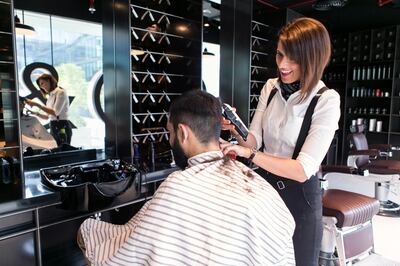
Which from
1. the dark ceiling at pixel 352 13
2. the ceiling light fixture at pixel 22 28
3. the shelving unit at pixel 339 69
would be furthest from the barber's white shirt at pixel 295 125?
the shelving unit at pixel 339 69

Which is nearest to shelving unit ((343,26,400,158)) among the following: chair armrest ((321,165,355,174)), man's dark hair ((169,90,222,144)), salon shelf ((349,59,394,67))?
salon shelf ((349,59,394,67))

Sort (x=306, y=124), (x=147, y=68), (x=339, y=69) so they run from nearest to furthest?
(x=306, y=124) → (x=147, y=68) → (x=339, y=69)

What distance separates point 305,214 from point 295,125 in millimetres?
374

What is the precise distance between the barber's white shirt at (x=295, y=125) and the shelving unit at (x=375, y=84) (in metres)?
4.97

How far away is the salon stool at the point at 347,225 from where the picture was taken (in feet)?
7.06

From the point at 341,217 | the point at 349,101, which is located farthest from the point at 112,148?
the point at 349,101

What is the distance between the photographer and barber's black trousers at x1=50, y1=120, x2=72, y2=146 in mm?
2428

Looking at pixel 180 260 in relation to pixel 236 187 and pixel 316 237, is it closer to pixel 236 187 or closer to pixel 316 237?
pixel 236 187

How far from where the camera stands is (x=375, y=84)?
19.1 feet

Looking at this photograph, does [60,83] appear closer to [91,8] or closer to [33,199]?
[91,8]

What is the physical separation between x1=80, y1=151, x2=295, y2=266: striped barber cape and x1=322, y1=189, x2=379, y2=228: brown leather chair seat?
122 cm

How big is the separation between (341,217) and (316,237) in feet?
3.06

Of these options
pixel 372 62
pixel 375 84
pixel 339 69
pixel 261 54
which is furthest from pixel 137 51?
pixel 375 84

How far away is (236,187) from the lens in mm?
1033
